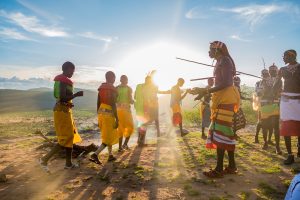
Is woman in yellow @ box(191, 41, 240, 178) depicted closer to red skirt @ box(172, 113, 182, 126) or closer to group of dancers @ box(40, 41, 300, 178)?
group of dancers @ box(40, 41, 300, 178)

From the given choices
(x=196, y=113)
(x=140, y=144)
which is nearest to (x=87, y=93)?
(x=196, y=113)

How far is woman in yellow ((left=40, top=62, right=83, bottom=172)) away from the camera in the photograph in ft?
23.9

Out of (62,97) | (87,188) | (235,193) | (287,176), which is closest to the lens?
(235,193)

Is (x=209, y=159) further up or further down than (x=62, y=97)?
further down

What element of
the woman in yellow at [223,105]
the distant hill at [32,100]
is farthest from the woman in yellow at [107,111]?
the distant hill at [32,100]

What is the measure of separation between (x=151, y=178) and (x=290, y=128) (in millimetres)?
3627

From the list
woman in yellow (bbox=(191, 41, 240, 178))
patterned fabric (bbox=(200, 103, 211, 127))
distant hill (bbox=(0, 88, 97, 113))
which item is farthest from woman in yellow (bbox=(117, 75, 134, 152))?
distant hill (bbox=(0, 88, 97, 113))

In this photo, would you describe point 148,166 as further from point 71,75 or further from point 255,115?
point 255,115

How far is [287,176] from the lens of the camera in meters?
6.71

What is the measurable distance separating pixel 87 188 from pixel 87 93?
88.6 m

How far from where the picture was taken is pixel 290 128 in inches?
298

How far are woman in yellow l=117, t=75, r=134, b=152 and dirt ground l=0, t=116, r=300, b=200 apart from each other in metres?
0.87

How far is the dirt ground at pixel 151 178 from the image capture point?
5754 millimetres

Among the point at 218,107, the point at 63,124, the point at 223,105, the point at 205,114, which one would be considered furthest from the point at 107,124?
the point at 205,114
